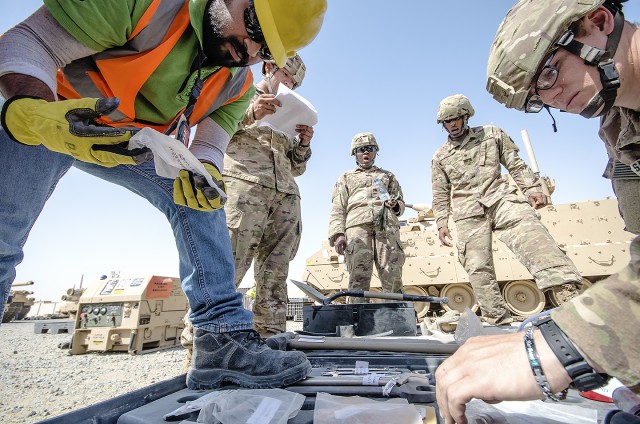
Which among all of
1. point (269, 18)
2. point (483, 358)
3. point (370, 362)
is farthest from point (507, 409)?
point (269, 18)

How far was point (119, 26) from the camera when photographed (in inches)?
44.0

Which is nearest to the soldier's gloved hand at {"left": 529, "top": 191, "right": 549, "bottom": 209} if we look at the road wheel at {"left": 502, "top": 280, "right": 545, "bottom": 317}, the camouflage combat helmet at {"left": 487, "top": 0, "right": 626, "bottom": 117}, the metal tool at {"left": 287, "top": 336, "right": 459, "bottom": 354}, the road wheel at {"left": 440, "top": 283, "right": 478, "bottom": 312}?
the camouflage combat helmet at {"left": 487, "top": 0, "right": 626, "bottom": 117}

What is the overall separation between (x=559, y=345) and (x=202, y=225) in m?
1.17

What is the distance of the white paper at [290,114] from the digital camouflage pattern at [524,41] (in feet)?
4.15

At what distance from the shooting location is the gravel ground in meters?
2.87

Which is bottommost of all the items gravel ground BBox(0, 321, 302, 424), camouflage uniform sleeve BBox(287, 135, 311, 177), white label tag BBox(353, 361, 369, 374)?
gravel ground BBox(0, 321, 302, 424)

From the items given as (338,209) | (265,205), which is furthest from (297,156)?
(338,209)

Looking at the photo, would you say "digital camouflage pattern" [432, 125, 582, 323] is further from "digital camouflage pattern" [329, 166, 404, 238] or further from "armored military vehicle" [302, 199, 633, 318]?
"armored military vehicle" [302, 199, 633, 318]

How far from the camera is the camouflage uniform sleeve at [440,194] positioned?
4.15 m

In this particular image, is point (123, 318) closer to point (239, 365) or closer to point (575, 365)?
point (239, 365)

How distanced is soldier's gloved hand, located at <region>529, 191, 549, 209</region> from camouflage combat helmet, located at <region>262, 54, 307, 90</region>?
8.14ft

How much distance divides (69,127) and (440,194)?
3903 mm

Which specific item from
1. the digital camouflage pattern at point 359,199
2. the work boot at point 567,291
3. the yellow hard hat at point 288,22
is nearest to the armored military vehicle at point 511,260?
the digital camouflage pattern at point 359,199

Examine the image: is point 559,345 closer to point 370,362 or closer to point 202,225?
point 370,362
